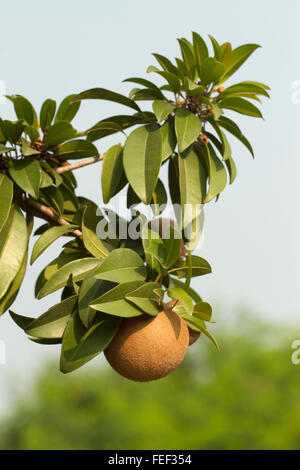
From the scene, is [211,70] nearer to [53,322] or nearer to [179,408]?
[53,322]

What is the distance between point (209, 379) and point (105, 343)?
9762mm

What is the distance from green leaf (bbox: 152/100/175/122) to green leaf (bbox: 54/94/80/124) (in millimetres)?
316

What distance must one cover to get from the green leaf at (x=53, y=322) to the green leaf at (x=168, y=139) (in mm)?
538

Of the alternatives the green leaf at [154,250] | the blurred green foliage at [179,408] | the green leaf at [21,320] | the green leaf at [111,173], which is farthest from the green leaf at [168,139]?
the blurred green foliage at [179,408]

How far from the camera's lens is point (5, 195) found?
1689 mm

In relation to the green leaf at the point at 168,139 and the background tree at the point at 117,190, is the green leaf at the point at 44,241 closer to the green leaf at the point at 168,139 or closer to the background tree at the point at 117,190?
the background tree at the point at 117,190

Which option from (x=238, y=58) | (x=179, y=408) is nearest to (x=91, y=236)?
(x=238, y=58)

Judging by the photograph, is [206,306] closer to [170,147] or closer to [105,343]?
[105,343]

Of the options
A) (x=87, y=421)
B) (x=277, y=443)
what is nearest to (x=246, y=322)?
(x=277, y=443)

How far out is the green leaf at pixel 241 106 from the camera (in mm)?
1867

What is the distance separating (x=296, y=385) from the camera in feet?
35.1

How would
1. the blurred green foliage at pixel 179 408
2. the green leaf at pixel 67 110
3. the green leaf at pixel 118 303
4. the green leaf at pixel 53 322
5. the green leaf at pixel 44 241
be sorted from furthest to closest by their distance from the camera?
the blurred green foliage at pixel 179 408 < the green leaf at pixel 67 110 < the green leaf at pixel 44 241 < the green leaf at pixel 53 322 < the green leaf at pixel 118 303

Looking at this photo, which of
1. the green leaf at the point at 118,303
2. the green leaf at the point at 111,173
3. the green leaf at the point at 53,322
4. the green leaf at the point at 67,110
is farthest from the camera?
the green leaf at the point at 67,110

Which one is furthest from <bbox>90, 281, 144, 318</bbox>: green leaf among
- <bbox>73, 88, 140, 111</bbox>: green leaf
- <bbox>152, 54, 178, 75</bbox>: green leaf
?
<bbox>152, 54, 178, 75</bbox>: green leaf
